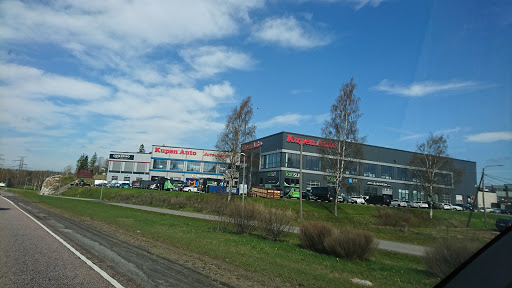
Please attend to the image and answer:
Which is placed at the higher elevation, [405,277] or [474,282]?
[474,282]

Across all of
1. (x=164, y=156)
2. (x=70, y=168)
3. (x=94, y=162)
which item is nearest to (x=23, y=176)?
(x=70, y=168)

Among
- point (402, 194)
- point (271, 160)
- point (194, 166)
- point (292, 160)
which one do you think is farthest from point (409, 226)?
point (194, 166)

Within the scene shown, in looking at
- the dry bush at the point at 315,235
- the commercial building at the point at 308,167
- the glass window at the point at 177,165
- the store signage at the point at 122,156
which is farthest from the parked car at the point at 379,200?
the store signage at the point at 122,156

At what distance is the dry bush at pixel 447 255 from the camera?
327cm

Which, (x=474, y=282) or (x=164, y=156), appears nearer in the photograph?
(x=474, y=282)

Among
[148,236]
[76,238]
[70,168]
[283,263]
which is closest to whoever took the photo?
[283,263]

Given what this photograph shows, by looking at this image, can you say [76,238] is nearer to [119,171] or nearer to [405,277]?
[405,277]

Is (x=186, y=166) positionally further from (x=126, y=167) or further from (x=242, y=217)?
(x=242, y=217)

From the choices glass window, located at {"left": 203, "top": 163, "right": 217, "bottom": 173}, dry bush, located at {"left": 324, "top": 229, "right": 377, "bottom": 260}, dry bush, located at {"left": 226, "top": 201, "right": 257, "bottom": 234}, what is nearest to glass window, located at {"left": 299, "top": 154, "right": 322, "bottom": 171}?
glass window, located at {"left": 203, "top": 163, "right": 217, "bottom": 173}

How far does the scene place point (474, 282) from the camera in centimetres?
261

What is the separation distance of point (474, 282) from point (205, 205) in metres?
36.6

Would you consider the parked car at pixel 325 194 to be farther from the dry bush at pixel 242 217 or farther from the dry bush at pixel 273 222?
the dry bush at pixel 273 222

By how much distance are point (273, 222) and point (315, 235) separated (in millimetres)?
3029

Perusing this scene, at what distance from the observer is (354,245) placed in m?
11.8
